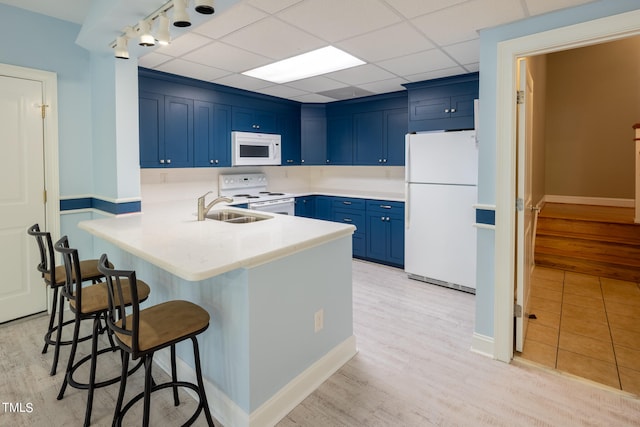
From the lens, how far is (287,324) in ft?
6.50

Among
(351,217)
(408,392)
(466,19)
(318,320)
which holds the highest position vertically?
(466,19)

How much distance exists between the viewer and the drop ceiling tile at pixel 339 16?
2.21 meters

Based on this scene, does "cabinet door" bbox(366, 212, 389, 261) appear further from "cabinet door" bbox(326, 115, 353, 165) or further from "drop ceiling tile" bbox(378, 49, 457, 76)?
"drop ceiling tile" bbox(378, 49, 457, 76)

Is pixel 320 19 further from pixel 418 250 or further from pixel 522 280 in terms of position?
pixel 418 250

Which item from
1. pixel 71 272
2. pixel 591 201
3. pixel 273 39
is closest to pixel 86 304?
pixel 71 272

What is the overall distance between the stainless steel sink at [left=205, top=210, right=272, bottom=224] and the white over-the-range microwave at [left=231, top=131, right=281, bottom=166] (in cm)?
151

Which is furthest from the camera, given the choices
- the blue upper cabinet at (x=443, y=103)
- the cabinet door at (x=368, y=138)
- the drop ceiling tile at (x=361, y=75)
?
the cabinet door at (x=368, y=138)

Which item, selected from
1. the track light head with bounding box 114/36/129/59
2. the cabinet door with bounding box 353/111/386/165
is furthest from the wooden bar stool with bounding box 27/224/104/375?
the cabinet door with bounding box 353/111/386/165

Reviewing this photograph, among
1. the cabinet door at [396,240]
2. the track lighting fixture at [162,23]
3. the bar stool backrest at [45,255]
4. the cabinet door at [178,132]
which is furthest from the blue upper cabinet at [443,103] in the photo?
the bar stool backrest at [45,255]

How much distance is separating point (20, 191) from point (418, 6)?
3.36 meters

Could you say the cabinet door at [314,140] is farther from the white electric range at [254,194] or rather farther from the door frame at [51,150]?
the door frame at [51,150]

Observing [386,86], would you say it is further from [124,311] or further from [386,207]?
[124,311]

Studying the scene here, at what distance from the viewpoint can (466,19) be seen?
2379mm

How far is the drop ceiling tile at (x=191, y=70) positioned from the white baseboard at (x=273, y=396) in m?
2.60
